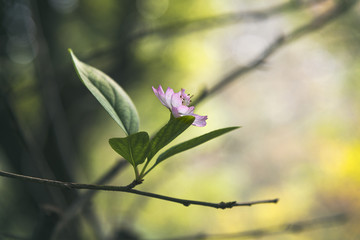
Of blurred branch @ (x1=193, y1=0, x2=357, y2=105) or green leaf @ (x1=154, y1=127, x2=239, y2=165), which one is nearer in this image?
green leaf @ (x1=154, y1=127, x2=239, y2=165)

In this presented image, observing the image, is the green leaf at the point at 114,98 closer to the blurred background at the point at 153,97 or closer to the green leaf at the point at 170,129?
the green leaf at the point at 170,129

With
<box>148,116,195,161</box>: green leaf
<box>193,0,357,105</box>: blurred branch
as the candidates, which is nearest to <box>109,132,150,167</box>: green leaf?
<box>148,116,195,161</box>: green leaf

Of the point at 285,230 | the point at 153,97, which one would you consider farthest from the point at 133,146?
the point at 153,97

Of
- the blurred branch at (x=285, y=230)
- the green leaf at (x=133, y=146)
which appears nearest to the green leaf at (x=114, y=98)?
the green leaf at (x=133, y=146)

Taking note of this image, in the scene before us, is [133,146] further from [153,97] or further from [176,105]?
[153,97]

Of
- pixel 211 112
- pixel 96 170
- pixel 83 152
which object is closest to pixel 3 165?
pixel 83 152

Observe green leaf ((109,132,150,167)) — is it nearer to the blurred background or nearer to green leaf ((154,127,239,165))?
green leaf ((154,127,239,165))
